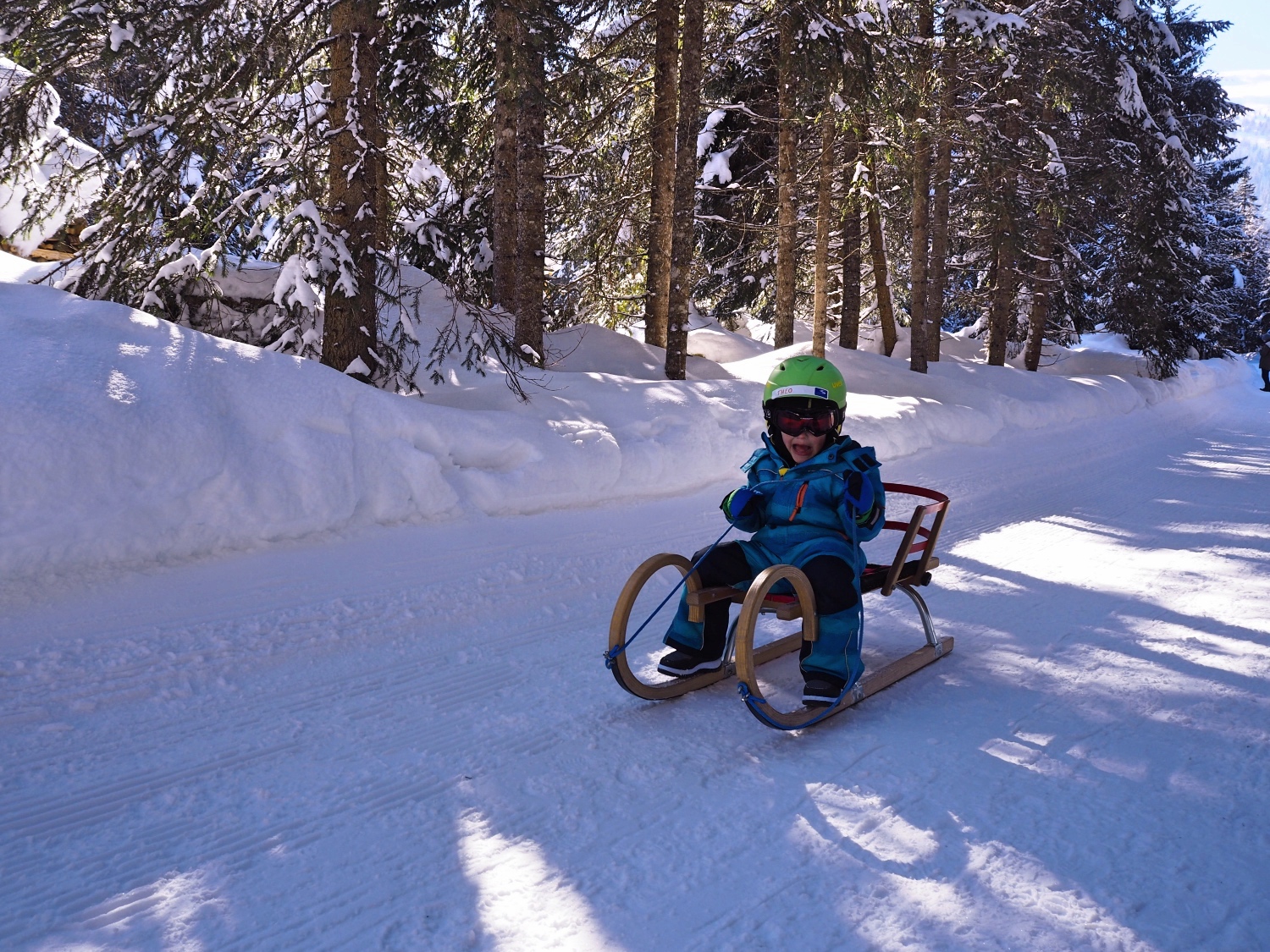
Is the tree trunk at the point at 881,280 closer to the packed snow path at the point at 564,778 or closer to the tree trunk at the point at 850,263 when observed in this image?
the tree trunk at the point at 850,263

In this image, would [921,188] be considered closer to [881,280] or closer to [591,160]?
[591,160]

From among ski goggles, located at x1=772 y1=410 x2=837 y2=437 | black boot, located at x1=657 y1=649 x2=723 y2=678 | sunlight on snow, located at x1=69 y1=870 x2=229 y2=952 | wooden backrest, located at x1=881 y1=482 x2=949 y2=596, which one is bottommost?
sunlight on snow, located at x1=69 y1=870 x2=229 y2=952

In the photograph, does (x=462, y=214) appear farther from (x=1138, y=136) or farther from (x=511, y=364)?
(x=1138, y=136)

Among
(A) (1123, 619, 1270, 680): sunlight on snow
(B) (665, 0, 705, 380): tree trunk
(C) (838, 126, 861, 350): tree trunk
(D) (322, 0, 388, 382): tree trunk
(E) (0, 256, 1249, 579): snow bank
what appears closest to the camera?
(A) (1123, 619, 1270, 680): sunlight on snow

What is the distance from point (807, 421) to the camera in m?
4.12

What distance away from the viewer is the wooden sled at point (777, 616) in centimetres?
348

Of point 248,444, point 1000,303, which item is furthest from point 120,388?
point 1000,303

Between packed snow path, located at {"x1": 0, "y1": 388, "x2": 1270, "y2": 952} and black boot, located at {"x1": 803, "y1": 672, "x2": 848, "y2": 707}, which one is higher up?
black boot, located at {"x1": 803, "y1": 672, "x2": 848, "y2": 707}

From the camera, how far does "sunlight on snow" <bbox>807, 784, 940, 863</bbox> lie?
8.88ft

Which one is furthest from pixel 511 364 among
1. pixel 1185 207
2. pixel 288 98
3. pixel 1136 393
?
pixel 1185 207

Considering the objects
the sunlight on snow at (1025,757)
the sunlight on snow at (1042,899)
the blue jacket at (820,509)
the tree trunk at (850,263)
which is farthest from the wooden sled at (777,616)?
the tree trunk at (850,263)

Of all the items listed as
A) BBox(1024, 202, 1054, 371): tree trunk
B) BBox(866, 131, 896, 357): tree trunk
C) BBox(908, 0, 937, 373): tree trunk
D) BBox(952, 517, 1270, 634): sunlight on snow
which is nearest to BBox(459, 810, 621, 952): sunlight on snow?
BBox(952, 517, 1270, 634): sunlight on snow

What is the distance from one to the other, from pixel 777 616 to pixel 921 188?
1297 centimetres

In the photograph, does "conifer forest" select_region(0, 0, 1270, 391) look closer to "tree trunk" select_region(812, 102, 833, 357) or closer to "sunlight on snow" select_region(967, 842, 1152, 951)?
"tree trunk" select_region(812, 102, 833, 357)
